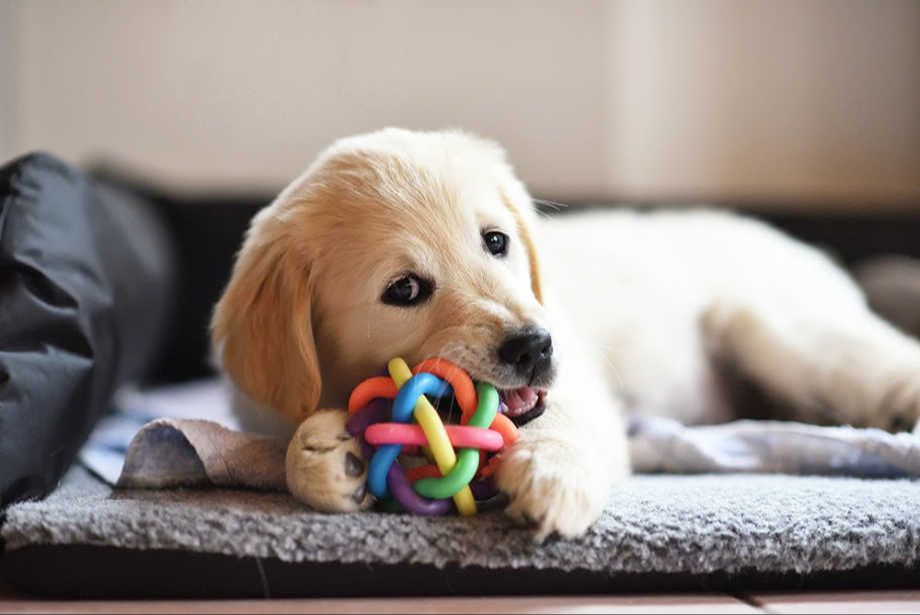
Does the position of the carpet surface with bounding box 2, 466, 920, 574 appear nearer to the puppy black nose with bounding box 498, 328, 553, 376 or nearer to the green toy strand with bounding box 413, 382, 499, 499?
the green toy strand with bounding box 413, 382, 499, 499

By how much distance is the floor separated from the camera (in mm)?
1325

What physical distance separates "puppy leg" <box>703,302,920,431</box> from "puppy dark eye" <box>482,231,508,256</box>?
3.35 feet

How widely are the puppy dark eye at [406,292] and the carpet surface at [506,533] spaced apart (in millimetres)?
402

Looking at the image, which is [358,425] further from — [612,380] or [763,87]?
[763,87]

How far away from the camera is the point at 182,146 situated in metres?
4.07

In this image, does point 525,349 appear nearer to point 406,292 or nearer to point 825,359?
point 406,292

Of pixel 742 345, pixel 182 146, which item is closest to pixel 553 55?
pixel 182 146

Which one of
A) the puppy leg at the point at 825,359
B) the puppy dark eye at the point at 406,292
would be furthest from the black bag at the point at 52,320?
the puppy leg at the point at 825,359

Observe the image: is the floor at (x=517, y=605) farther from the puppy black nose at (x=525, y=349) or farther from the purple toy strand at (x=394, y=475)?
the puppy black nose at (x=525, y=349)

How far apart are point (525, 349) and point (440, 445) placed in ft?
0.80

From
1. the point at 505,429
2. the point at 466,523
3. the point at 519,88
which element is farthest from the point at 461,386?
the point at 519,88

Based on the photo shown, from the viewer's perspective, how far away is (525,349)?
4.96 feet

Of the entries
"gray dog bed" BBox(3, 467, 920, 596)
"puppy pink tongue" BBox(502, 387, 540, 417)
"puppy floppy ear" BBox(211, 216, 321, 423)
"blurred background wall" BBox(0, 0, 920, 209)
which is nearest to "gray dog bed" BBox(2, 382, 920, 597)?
"gray dog bed" BBox(3, 467, 920, 596)

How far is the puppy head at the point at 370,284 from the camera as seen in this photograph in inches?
63.6
